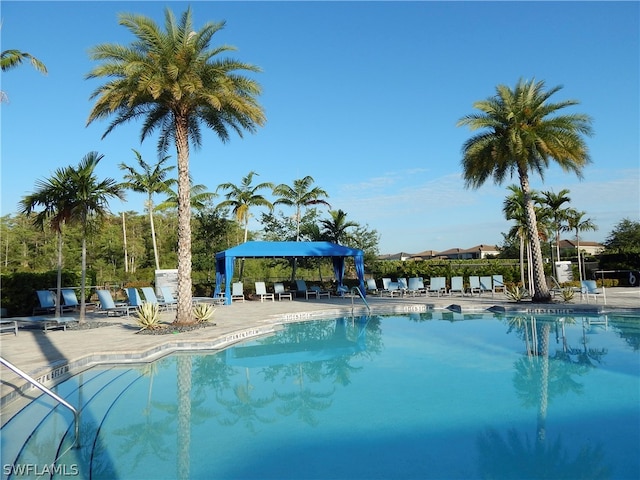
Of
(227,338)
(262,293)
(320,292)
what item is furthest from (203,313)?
(320,292)

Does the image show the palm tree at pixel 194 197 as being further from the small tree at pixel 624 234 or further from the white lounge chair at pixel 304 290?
the small tree at pixel 624 234

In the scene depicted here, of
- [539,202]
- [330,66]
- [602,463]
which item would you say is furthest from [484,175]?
[602,463]

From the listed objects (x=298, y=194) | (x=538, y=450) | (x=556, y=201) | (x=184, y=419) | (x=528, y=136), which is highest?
(x=298, y=194)

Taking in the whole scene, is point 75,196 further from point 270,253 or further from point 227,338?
point 270,253

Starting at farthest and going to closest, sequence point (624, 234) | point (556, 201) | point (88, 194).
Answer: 1. point (624, 234)
2. point (556, 201)
3. point (88, 194)

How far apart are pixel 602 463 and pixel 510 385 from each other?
2688mm

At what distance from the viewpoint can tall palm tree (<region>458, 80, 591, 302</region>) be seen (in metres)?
15.4

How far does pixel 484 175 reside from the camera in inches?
679

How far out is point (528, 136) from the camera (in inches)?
598

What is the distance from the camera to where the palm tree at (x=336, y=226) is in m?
26.2

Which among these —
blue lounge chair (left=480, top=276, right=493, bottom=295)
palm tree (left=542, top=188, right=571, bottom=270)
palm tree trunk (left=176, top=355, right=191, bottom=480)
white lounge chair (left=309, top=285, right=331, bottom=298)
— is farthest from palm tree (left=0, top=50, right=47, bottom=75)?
palm tree (left=542, top=188, right=571, bottom=270)

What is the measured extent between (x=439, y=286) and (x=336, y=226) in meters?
7.29

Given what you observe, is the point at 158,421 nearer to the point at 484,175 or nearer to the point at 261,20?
the point at 261,20

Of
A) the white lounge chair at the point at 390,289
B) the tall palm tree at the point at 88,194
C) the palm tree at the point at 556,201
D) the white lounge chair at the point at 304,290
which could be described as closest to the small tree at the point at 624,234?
the palm tree at the point at 556,201
